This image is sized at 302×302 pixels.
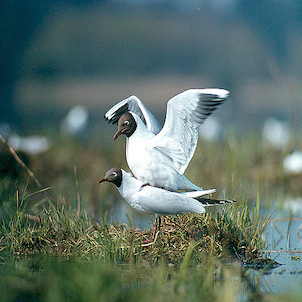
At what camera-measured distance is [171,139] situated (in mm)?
3805

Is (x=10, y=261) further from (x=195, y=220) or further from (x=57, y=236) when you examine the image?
(x=195, y=220)

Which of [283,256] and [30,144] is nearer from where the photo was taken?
[283,256]

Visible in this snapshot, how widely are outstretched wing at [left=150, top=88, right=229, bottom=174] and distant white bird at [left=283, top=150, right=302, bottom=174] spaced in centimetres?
319

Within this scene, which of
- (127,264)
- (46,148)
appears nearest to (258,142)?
(46,148)

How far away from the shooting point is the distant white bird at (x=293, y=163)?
6.77 meters

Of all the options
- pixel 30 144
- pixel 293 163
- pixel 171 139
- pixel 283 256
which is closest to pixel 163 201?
pixel 171 139

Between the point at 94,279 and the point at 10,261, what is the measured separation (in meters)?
1.17

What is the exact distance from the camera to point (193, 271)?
3.55 meters

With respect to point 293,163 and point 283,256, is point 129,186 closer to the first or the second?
point 283,256

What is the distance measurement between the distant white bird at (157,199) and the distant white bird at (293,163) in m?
3.13

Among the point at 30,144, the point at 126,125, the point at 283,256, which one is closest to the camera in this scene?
the point at 126,125

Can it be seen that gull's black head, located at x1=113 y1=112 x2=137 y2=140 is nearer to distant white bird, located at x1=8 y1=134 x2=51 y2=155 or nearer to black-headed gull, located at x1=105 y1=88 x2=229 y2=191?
black-headed gull, located at x1=105 y1=88 x2=229 y2=191

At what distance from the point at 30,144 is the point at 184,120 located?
370 cm

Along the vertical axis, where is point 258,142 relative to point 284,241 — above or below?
above
